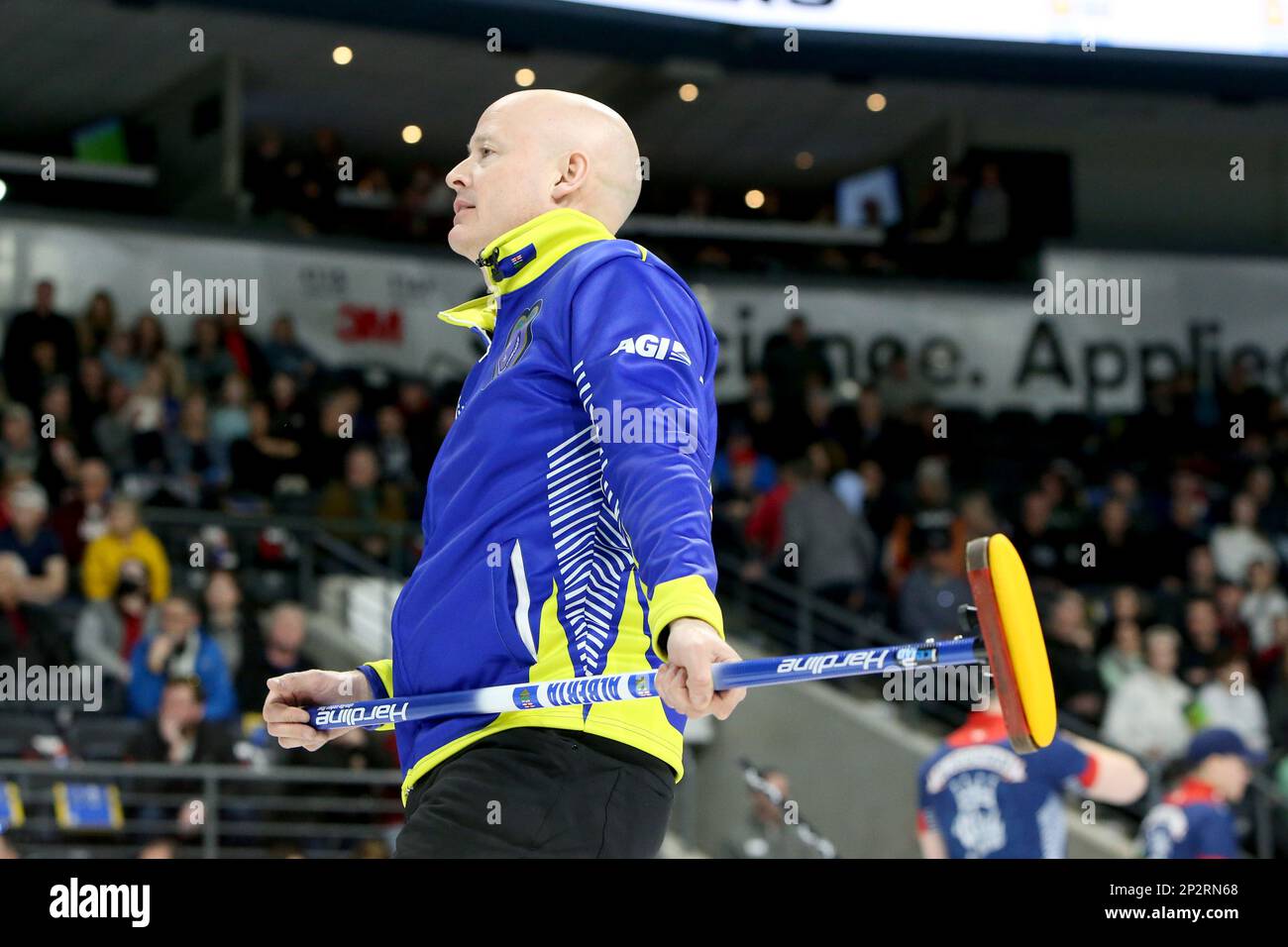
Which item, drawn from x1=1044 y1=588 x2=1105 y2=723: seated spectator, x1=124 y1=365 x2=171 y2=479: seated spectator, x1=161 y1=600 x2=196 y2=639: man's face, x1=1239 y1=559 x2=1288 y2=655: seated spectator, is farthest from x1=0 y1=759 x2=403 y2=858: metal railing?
x1=1239 y1=559 x2=1288 y2=655: seated spectator

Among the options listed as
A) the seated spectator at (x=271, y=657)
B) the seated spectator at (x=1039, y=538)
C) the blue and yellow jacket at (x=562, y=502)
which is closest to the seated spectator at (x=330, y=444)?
the seated spectator at (x=271, y=657)

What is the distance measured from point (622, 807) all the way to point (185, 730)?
20.5 ft

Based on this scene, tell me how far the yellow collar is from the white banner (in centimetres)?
1094

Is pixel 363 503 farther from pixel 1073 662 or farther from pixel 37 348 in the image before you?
pixel 1073 662

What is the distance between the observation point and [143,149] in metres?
14.8

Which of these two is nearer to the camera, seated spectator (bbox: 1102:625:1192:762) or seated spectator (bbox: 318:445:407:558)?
seated spectator (bbox: 1102:625:1192:762)

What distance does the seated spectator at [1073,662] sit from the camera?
376 inches

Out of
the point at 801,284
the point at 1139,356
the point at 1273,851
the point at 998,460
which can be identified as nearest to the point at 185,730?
the point at 1273,851

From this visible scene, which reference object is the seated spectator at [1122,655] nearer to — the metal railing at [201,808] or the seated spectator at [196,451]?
the metal railing at [201,808]

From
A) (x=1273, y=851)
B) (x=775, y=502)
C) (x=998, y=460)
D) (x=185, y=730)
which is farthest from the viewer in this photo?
(x=998, y=460)

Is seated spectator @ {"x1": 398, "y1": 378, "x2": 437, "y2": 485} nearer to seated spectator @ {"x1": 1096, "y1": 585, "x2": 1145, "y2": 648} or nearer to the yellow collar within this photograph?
seated spectator @ {"x1": 1096, "y1": 585, "x2": 1145, "y2": 648}

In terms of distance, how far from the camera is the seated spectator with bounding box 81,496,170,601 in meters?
9.26

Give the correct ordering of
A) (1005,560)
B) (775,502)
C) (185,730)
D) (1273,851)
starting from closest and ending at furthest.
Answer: (1005,560)
(185,730)
(1273,851)
(775,502)
